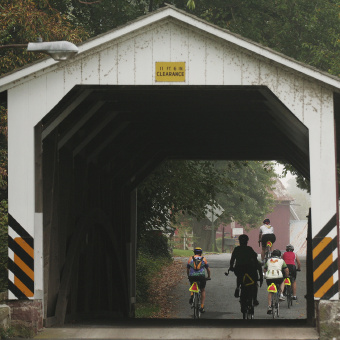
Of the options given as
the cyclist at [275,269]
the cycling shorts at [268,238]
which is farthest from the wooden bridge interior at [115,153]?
the cycling shorts at [268,238]

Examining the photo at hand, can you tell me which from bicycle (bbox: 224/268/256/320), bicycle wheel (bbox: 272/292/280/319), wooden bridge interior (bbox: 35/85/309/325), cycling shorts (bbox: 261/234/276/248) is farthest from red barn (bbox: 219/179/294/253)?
bicycle (bbox: 224/268/256/320)

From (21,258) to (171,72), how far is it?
8.84 ft

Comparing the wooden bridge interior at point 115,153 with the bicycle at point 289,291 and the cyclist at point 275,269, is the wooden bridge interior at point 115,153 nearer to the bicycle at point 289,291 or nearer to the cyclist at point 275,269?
the cyclist at point 275,269

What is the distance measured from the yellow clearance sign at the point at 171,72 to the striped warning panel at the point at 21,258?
230cm

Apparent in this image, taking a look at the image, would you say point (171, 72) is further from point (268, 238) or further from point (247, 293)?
point (268, 238)

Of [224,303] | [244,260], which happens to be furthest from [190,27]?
[224,303]

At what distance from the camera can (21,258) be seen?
10.8 meters

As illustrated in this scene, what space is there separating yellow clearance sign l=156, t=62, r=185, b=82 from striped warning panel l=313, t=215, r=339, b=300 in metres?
2.34

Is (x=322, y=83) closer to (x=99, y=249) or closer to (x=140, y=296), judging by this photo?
(x=99, y=249)

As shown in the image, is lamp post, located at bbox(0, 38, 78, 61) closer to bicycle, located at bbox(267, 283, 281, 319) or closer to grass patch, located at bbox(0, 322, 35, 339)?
grass patch, located at bbox(0, 322, 35, 339)

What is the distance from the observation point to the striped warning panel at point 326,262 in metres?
10.6

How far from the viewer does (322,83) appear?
10734mm

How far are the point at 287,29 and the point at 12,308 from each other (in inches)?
893

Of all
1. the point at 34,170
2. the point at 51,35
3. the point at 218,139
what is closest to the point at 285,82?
the point at 34,170
